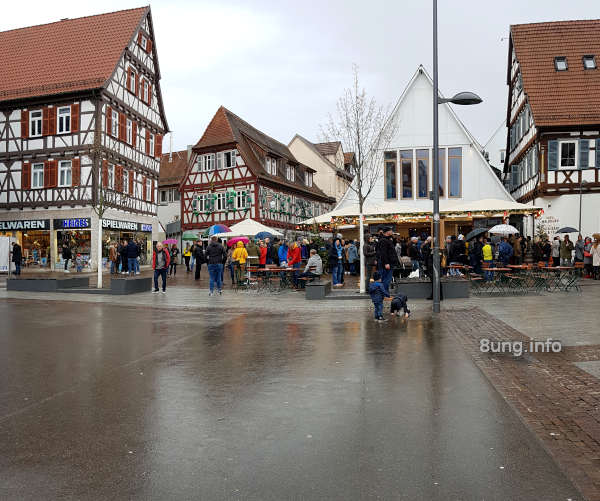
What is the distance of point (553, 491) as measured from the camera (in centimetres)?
369

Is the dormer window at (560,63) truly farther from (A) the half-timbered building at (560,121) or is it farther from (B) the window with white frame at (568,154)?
(B) the window with white frame at (568,154)

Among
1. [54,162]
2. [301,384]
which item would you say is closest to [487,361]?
[301,384]

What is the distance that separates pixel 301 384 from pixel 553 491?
3.30 m

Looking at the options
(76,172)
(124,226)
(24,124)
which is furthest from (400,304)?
(24,124)

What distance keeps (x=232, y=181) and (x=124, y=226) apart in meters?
12.6

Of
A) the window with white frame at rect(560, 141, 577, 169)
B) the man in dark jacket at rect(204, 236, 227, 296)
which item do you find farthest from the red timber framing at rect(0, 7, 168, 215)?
the window with white frame at rect(560, 141, 577, 169)

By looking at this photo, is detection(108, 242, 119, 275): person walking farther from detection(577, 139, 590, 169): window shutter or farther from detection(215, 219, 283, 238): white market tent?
detection(577, 139, 590, 169): window shutter

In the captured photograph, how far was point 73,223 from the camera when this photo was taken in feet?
111

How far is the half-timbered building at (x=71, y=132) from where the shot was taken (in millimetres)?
33656

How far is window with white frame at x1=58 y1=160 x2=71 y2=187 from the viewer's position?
34000 millimetres

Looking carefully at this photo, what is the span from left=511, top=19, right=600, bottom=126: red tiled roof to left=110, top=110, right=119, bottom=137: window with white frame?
909 inches

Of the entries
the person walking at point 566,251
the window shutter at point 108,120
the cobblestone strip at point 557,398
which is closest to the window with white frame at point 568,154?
the person walking at point 566,251

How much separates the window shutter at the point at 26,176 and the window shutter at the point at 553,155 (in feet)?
93.6

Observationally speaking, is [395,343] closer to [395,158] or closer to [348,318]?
[348,318]
